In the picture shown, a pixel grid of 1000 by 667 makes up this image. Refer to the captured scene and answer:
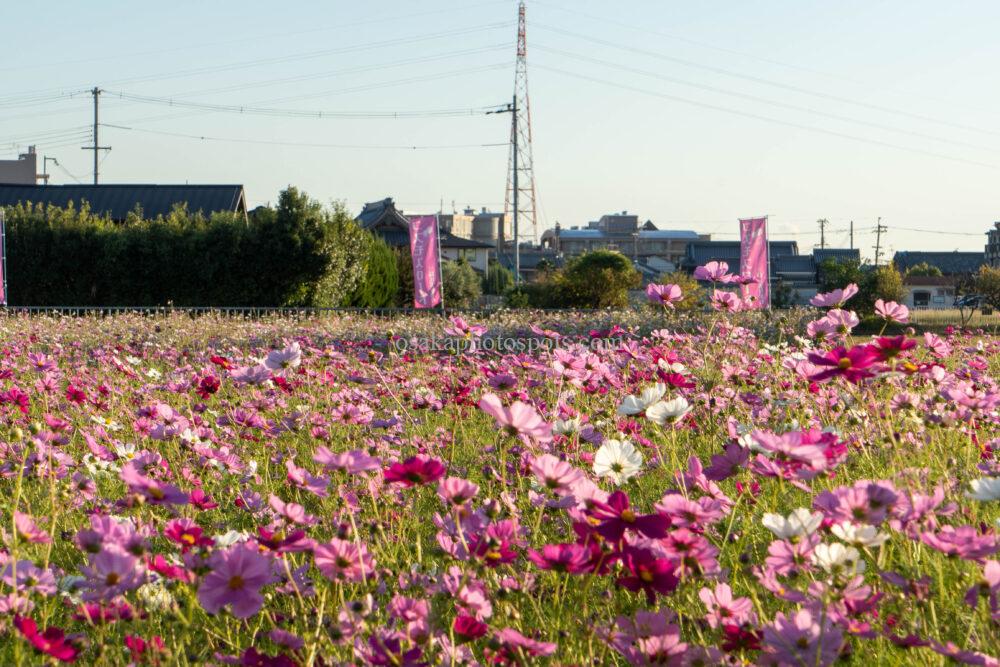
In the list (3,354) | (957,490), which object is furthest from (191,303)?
(957,490)

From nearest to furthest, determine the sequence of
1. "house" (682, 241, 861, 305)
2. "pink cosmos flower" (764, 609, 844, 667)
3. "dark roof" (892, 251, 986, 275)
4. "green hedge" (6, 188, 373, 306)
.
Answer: "pink cosmos flower" (764, 609, 844, 667), "green hedge" (6, 188, 373, 306), "house" (682, 241, 861, 305), "dark roof" (892, 251, 986, 275)

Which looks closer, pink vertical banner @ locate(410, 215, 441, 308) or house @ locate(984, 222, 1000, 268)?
pink vertical banner @ locate(410, 215, 441, 308)

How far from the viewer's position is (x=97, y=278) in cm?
2138

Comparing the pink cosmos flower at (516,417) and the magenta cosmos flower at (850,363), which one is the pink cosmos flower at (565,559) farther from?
the magenta cosmos flower at (850,363)

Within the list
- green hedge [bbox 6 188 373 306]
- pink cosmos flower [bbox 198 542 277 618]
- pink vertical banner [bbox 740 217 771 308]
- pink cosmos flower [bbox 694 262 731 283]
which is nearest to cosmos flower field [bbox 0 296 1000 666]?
pink cosmos flower [bbox 198 542 277 618]

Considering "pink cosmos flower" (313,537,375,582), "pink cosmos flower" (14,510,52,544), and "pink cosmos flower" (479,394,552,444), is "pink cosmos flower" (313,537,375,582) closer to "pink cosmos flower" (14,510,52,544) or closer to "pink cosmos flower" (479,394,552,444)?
"pink cosmos flower" (479,394,552,444)

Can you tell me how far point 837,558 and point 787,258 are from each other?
68.8 meters

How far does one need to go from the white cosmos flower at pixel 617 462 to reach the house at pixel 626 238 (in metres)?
88.4

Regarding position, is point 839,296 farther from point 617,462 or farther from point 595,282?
point 595,282

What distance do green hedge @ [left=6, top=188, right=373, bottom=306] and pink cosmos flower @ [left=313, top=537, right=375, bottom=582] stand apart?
20313 mm

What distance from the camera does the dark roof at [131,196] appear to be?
32250 mm

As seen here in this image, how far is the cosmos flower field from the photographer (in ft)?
3.97

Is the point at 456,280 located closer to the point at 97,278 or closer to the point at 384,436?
the point at 97,278

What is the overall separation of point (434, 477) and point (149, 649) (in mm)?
496
